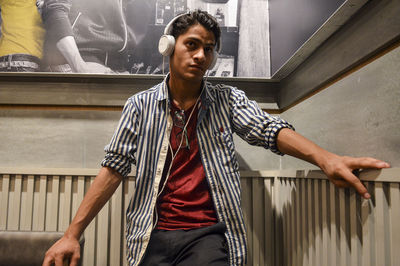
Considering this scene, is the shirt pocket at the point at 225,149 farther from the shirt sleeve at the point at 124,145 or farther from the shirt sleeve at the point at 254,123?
the shirt sleeve at the point at 124,145

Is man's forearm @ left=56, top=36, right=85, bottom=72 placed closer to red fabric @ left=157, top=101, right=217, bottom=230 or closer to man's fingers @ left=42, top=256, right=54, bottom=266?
red fabric @ left=157, top=101, right=217, bottom=230

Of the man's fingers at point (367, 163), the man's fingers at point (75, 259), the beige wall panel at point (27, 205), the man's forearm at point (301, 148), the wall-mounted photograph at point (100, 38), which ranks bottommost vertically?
the man's fingers at point (75, 259)

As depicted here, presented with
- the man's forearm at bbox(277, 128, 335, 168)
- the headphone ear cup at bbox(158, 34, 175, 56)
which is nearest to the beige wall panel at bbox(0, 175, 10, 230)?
the headphone ear cup at bbox(158, 34, 175, 56)

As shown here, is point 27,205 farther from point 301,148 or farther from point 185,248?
point 301,148

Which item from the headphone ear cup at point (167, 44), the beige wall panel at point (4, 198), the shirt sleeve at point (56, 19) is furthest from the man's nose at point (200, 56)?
the beige wall panel at point (4, 198)

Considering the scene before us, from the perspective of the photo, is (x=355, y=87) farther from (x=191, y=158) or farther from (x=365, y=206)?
(x=191, y=158)

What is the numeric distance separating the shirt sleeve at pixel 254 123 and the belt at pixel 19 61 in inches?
46.7

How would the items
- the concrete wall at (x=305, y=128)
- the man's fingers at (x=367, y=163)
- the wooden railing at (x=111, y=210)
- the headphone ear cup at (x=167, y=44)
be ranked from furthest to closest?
the wooden railing at (x=111, y=210)
the headphone ear cup at (x=167, y=44)
the concrete wall at (x=305, y=128)
the man's fingers at (x=367, y=163)

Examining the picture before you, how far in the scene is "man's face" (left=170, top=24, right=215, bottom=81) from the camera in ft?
3.70

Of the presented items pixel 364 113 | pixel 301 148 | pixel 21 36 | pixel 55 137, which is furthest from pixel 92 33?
pixel 364 113

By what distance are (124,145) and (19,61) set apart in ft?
3.38

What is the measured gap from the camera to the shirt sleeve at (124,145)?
108 cm

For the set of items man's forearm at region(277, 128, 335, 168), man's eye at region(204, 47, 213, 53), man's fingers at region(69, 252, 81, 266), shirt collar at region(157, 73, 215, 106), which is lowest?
man's fingers at region(69, 252, 81, 266)

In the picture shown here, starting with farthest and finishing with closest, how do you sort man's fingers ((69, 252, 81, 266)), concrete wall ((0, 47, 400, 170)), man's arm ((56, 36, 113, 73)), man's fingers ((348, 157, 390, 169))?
man's arm ((56, 36, 113, 73)) < man's fingers ((69, 252, 81, 266)) < concrete wall ((0, 47, 400, 170)) < man's fingers ((348, 157, 390, 169))
